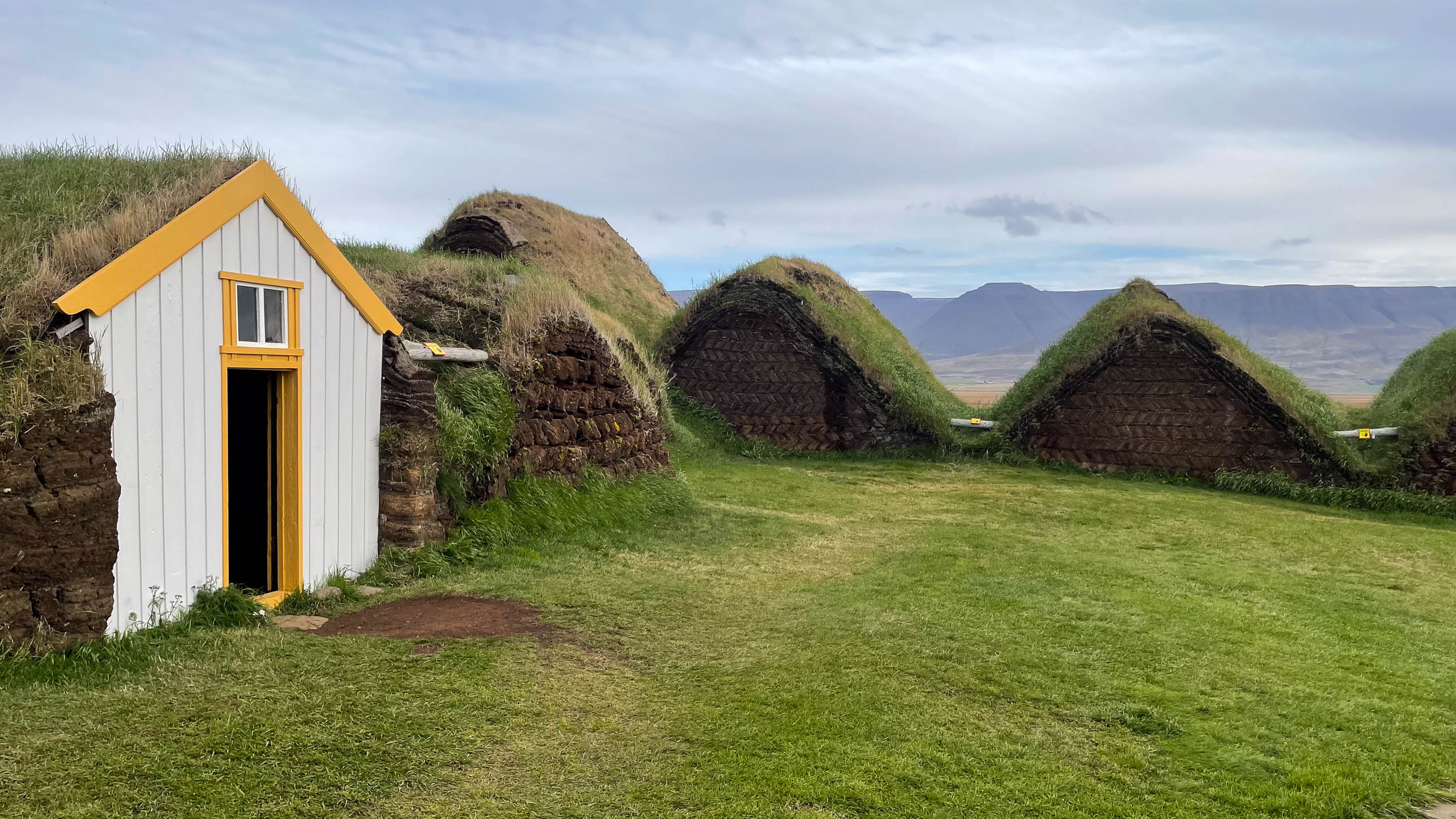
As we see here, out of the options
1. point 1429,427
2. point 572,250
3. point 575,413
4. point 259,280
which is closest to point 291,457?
point 259,280

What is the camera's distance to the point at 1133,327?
17062 mm

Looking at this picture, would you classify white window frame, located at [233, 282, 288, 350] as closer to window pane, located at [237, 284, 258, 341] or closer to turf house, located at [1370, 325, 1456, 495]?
window pane, located at [237, 284, 258, 341]

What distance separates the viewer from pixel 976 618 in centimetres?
708

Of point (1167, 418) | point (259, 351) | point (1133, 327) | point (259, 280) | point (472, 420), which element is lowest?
point (1167, 418)

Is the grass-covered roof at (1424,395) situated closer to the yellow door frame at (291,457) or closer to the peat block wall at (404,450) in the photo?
the peat block wall at (404,450)

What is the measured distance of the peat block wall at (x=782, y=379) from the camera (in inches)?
742

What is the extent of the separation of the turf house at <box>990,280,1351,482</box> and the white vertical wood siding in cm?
1364

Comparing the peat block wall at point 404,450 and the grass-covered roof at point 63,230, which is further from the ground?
the grass-covered roof at point 63,230

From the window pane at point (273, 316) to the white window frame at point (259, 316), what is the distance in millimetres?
12

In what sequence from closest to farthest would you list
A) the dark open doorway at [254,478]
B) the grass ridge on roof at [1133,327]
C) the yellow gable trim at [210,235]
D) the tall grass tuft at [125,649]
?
the tall grass tuft at [125,649] < the yellow gable trim at [210,235] < the dark open doorway at [254,478] < the grass ridge on roof at [1133,327]

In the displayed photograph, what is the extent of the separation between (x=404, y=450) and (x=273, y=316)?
1610mm

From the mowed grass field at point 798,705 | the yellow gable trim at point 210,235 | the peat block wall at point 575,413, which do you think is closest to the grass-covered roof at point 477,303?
the peat block wall at point 575,413

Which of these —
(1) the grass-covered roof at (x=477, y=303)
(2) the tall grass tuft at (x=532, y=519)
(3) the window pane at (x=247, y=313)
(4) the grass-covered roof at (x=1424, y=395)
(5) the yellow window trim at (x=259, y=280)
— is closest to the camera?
(5) the yellow window trim at (x=259, y=280)

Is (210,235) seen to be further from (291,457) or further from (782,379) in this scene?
(782,379)
